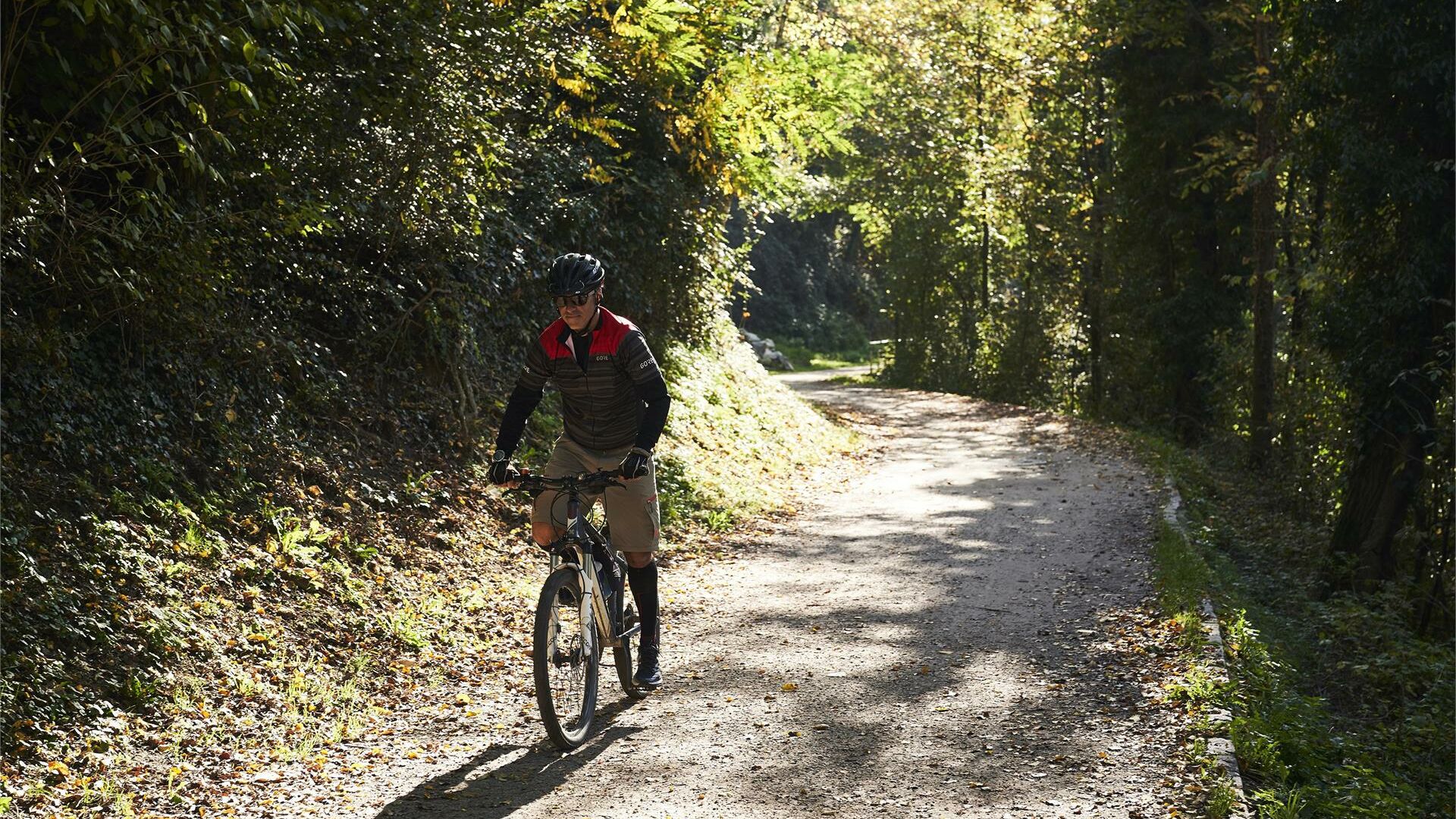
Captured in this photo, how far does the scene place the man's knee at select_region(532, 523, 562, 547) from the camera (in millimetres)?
6004

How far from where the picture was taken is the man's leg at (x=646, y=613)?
21.5ft

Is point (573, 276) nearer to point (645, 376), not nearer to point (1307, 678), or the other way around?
point (645, 376)

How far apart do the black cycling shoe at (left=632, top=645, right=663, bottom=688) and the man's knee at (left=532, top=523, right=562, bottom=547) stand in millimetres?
1109

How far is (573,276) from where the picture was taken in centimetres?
576

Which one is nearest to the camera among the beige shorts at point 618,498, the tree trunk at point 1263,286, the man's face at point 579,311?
the man's face at point 579,311

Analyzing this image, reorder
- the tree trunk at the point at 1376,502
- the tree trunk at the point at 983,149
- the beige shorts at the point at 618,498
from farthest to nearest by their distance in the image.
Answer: the tree trunk at the point at 983,149
the tree trunk at the point at 1376,502
the beige shorts at the point at 618,498

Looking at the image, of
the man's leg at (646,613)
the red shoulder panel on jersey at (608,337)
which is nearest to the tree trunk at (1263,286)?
the man's leg at (646,613)

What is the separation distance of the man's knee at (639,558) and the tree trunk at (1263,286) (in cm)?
1341

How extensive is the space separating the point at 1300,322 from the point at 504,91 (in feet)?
43.2

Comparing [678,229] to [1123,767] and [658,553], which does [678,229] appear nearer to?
[658,553]

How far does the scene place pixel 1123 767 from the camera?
5.45 metres

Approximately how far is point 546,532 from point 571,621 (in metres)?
0.47

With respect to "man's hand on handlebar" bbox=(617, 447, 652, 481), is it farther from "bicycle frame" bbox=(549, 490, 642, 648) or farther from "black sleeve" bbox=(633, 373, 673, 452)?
"bicycle frame" bbox=(549, 490, 642, 648)

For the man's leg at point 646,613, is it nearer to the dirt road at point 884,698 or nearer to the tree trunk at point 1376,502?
the dirt road at point 884,698
